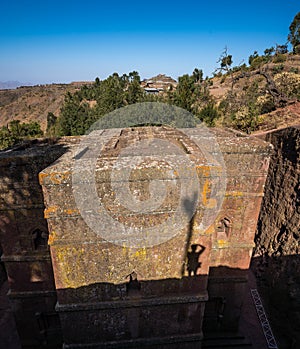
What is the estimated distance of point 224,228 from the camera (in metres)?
8.72

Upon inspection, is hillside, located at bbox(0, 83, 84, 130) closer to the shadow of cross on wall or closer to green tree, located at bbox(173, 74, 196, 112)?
green tree, located at bbox(173, 74, 196, 112)

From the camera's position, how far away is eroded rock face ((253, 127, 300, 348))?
1005 centimetres

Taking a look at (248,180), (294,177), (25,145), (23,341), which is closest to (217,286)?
(248,180)

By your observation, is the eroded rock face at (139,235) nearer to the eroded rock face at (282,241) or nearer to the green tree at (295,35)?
the eroded rock face at (282,241)

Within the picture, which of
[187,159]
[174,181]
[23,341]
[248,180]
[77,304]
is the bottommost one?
[23,341]

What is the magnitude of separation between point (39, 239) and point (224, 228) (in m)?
6.62

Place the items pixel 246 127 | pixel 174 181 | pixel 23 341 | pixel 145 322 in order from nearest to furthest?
1. pixel 174 181
2. pixel 145 322
3. pixel 23 341
4. pixel 246 127

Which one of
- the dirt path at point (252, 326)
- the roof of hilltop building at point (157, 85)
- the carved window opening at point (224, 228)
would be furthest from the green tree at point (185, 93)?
the roof of hilltop building at point (157, 85)

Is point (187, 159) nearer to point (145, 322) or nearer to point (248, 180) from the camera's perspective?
point (248, 180)

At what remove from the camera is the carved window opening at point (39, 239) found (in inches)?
313

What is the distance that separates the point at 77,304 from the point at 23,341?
15.4ft

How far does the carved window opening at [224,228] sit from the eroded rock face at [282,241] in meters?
4.37

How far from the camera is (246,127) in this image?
1775 centimetres

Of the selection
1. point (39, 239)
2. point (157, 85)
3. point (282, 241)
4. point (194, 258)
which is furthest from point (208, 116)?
point (157, 85)
